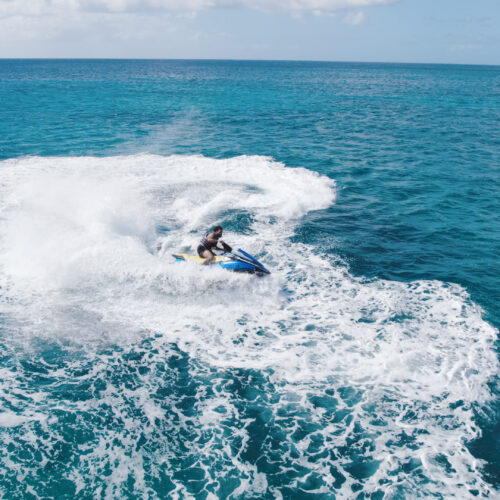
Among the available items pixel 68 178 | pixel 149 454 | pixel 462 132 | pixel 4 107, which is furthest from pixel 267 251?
pixel 4 107

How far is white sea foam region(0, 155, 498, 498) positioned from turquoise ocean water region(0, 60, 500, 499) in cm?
6

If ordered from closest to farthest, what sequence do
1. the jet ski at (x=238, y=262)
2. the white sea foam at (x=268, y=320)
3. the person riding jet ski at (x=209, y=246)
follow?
the white sea foam at (x=268, y=320) < the jet ski at (x=238, y=262) < the person riding jet ski at (x=209, y=246)

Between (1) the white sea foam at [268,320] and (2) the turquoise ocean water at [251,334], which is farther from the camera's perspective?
(1) the white sea foam at [268,320]

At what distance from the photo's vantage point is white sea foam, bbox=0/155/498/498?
9297 mm

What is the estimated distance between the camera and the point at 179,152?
3288 cm

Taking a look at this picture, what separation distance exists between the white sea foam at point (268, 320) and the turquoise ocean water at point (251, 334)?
0.19 ft

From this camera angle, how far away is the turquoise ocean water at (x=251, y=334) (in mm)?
8664

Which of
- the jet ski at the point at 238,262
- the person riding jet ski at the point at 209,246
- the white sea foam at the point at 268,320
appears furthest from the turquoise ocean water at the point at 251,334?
the person riding jet ski at the point at 209,246

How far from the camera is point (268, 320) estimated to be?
13312 mm

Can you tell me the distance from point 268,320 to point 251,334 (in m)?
0.96

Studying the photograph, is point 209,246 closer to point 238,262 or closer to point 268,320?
point 238,262

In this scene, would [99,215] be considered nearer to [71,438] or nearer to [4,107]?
[71,438]

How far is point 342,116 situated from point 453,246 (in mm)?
35752

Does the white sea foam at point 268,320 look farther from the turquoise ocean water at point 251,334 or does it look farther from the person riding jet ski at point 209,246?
the person riding jet ski at point 209,246
